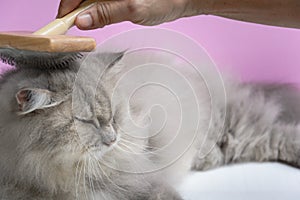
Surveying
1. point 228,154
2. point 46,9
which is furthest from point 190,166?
point 46,9

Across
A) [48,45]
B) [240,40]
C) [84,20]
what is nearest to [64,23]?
[84,20]

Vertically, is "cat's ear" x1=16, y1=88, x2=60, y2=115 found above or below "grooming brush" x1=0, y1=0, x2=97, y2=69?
below

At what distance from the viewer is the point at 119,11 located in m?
1.18

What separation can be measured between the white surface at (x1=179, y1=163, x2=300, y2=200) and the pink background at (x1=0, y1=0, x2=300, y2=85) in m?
0.48

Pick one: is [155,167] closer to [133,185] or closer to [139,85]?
[133,185]

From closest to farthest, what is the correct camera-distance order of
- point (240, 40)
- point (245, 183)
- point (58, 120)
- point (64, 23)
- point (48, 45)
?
1. point (48, 45)
2. point (64, 23)
3. point (58, 120)
4. point (245, 183)
5. point (240, 40)

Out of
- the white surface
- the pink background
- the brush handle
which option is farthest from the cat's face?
the pink background

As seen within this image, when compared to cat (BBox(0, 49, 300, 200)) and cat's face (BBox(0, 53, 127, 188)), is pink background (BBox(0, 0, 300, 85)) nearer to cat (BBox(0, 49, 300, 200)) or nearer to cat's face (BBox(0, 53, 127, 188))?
cat (BBox(0, 49, 300, 200))

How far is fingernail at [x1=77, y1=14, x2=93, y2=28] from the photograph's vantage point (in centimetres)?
117

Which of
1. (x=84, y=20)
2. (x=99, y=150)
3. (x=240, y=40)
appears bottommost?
(x=99, y=150)

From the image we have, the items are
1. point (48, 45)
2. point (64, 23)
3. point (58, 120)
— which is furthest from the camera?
point (58, 120)

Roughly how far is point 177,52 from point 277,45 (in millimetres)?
867

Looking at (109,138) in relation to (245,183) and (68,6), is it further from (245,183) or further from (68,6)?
(245,183)

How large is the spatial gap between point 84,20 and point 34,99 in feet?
0.67
